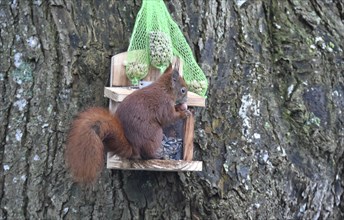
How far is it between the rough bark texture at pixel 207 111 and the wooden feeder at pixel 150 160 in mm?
117

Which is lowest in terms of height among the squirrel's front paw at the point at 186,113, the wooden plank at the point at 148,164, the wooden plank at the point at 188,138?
the wooden plank at the point at 148,164

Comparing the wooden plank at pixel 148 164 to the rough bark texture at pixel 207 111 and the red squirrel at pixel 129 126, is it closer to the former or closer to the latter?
the red squirrel at pixel 129 126

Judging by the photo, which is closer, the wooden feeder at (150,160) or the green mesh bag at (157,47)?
the wooden feeder at (150,160)

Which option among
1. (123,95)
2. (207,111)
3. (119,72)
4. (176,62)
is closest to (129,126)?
(123,95)

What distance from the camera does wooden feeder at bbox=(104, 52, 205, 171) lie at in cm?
229

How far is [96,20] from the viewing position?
103 inches

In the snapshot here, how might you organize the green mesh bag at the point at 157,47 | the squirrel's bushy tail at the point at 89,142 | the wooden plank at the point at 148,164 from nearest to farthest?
the squirrel's bushy tail at the point at 89,142
the wooden plank at the point at 148,164
the green mesh bag at the point at 157,47

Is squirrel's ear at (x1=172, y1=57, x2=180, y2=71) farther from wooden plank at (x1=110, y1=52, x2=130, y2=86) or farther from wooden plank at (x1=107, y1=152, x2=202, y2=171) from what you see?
wooden plank at (x1=107, y1=152, x2=202, y2=171)

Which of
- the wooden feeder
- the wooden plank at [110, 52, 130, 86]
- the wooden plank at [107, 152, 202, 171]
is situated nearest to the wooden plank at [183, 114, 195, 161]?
the wooden feeder

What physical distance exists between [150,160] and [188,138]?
0.76 ft

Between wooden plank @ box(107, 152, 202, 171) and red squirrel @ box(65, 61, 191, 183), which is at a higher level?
red squirrel @ box(65, 61, 191, 183)

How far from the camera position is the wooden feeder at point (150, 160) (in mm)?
2289

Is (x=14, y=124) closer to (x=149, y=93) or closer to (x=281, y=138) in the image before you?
(x=149, y=93)

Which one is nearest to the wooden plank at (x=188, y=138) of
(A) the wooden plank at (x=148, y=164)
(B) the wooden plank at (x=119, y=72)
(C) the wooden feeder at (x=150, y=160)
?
(C) the wooden feeder at (x=150, y=160)
